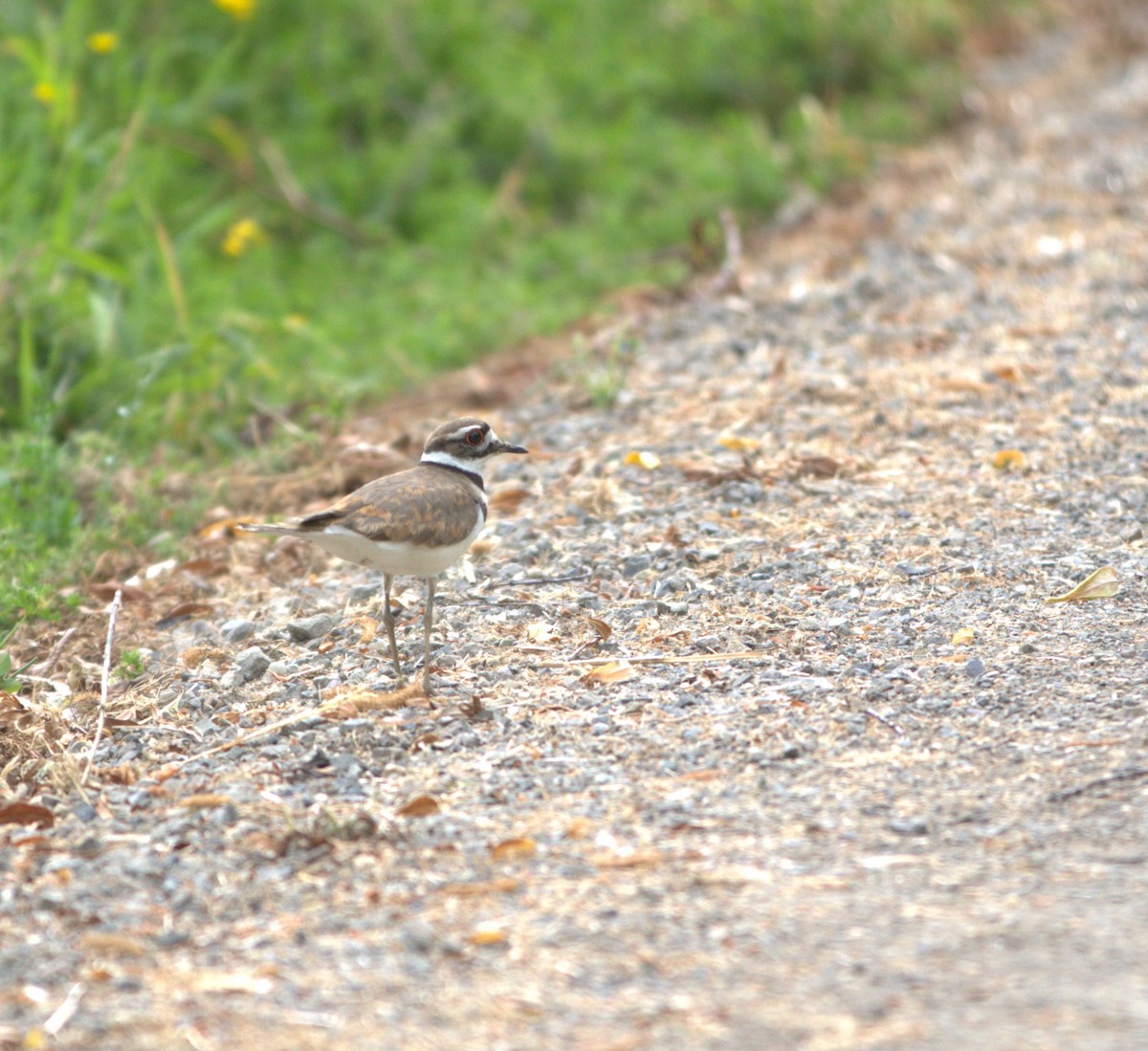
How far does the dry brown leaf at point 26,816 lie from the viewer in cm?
434

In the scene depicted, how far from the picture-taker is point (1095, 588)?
17.5 feet

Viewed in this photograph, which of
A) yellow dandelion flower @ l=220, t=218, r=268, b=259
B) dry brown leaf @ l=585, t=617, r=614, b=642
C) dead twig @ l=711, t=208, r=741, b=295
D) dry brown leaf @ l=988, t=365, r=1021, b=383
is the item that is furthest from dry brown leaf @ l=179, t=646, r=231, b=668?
yellow dandelion flower @ l=220, t=218, r=268, b=259

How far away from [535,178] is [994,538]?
631 centimetres

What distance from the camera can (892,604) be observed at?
5406mm

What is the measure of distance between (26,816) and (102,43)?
6.67 m

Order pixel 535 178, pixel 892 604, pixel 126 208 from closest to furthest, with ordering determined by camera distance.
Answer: pixel 892 604 → pixel 126 208 → pixel 535 178

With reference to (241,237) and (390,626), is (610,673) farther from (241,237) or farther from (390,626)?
(241,237)

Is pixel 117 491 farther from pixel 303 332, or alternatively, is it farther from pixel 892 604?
pixel 892 604

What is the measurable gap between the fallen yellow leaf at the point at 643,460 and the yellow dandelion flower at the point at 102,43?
4.98 metres

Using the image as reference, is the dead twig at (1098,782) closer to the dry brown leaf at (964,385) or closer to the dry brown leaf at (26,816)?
the dry brown leaf at (26,816)

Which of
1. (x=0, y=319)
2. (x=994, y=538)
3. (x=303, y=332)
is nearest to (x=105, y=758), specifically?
(x=994, y=538)

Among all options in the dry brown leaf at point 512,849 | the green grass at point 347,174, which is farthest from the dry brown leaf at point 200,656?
the dry brown leaf at point 512,849

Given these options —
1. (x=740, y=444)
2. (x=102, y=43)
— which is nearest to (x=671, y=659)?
(x=740, y=444)

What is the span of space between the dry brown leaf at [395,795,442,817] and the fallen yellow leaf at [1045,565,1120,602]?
229 cm
